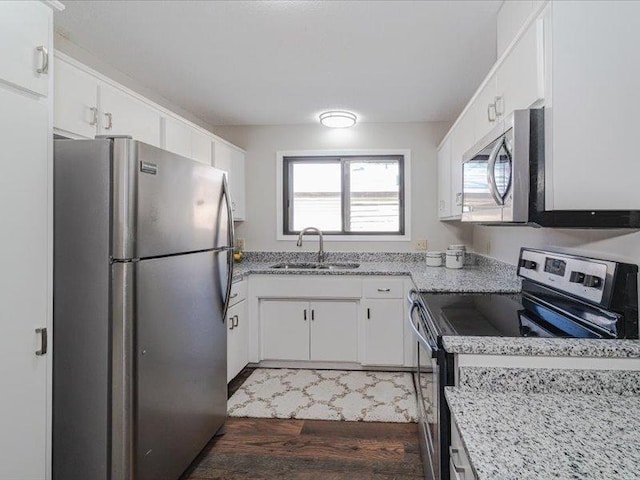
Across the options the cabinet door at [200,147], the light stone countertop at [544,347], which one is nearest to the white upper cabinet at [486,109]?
the light stone countertop at [544,347]

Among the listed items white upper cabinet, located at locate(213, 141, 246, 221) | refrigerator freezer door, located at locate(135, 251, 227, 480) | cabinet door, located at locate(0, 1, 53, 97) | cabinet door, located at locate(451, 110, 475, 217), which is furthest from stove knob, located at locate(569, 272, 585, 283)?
white upper cabinet, located at locate(213, 141, 246, 221)

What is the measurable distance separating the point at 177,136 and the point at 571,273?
2.45 meters

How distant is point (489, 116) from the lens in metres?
1.72

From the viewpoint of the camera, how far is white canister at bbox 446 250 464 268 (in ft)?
10.6

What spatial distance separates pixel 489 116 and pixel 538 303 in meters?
0.86

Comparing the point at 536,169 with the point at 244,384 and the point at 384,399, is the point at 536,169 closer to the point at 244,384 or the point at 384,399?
the point at 384,399

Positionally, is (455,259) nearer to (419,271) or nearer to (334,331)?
(419,271)

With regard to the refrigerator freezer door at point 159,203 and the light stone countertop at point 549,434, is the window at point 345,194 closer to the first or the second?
the refrigerator freezer door at point 159,203

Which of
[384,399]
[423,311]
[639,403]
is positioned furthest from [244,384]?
[639,403]

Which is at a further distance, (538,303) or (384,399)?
(384,399)

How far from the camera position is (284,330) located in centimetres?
321

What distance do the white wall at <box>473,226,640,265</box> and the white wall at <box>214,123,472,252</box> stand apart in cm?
79

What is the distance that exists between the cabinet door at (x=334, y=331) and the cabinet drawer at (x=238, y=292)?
1.91 feet

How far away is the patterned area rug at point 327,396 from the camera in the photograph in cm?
243
